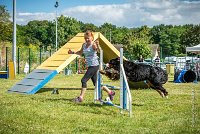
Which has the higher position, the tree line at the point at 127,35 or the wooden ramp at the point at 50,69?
the tree line at the point at 127,35

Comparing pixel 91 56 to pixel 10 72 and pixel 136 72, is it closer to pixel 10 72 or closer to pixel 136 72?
pixel 136 72

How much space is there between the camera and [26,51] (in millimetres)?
30562

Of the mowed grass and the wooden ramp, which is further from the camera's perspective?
the wooden ramp

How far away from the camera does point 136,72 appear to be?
9133 mm

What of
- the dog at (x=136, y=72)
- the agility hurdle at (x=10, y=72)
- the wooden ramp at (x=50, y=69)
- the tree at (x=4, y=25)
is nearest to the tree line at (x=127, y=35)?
the tree at (x=4, y=25)

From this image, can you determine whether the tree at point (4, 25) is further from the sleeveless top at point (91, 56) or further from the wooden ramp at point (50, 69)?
the sleeveless top at point (91, 56)

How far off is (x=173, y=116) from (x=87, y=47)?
2897 millimetres

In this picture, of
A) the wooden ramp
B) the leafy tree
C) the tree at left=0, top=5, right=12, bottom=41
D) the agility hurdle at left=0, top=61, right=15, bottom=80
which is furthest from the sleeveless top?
the leafy tree

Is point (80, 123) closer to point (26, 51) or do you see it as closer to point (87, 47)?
point (87, 47)

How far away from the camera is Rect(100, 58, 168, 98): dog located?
29.6ft

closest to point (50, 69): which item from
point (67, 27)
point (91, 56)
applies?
point (91, 56)

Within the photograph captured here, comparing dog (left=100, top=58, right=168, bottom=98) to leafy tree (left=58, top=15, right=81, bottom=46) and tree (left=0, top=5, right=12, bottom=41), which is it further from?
leafy tree (left=58, top=15, right=81, bottom=46)

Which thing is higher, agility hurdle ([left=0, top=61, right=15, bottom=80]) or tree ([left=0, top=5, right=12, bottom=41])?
tree ([left=0, top=5, right=12, bottom=41])

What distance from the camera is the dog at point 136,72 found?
29.6 feet
